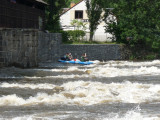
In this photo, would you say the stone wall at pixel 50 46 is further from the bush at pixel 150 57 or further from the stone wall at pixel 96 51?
the bush at pixel 150 57

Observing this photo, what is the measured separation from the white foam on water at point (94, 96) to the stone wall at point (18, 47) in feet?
35.9

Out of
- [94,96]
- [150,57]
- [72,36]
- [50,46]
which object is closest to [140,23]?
[150,57]

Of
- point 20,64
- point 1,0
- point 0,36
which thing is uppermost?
point 1,0

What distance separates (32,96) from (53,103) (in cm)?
163

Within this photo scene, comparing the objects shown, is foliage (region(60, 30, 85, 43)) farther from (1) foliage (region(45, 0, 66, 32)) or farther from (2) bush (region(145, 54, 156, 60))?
(2) bush (region(145, 54, 156, 60))

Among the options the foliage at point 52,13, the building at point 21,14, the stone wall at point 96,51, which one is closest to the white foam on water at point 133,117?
the building at point 21,14

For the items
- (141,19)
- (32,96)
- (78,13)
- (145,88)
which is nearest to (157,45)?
Answer: (141,19)

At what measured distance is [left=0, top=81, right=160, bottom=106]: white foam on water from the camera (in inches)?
465

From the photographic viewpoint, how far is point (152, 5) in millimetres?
36969

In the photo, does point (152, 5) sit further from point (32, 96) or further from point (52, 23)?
point (32, 96)

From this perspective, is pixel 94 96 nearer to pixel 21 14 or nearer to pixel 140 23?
pixel 21 14

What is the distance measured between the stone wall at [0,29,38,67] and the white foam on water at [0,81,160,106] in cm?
1093

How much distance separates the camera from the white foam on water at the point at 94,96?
38.8 feet

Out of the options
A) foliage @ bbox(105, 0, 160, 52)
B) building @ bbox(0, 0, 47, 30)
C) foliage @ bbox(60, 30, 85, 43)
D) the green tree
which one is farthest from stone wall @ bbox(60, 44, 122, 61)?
the green tree
